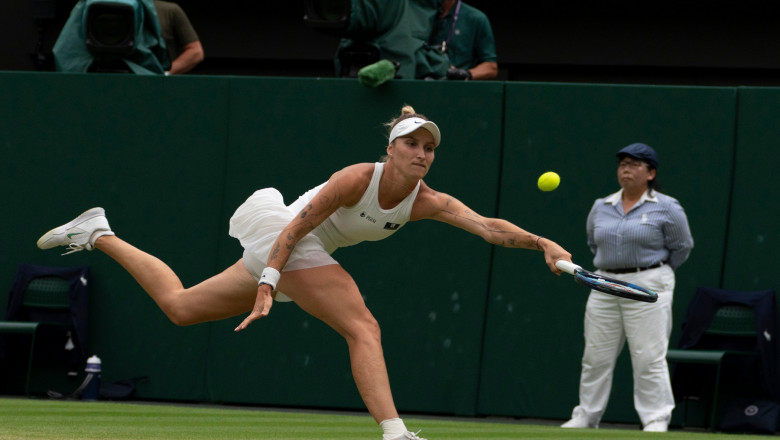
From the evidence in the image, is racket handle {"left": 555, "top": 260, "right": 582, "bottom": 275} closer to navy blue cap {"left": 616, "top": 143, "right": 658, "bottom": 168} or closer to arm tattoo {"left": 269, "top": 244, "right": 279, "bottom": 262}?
arm tattoo {"left": 269, "top": 244, "right": 279, "bottom": 262}

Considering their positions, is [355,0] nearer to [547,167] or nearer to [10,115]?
[547,167]

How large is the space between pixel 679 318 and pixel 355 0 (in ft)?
12.2

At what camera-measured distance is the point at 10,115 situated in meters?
11.2

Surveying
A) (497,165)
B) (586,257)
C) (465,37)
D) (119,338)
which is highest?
(465,37)

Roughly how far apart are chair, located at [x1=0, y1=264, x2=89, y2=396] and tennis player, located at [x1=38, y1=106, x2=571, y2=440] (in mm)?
3913

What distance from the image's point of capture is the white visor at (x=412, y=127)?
636 centimetres

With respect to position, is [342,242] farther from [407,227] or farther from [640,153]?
[407,227]

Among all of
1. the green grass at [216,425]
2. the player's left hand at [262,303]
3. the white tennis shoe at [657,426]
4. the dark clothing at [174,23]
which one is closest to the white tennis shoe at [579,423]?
the green grass at [216,425]

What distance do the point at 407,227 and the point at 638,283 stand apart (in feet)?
7.11

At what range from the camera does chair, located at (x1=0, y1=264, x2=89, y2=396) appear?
10883 mm

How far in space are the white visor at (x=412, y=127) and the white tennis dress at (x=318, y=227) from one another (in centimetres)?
21

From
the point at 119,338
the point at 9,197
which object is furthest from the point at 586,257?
the point at 9,197

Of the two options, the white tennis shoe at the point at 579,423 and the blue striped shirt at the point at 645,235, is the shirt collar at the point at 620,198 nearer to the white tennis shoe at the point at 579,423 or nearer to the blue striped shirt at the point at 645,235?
the blue striped shirt at the point at 645,235

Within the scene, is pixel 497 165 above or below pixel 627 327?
above
